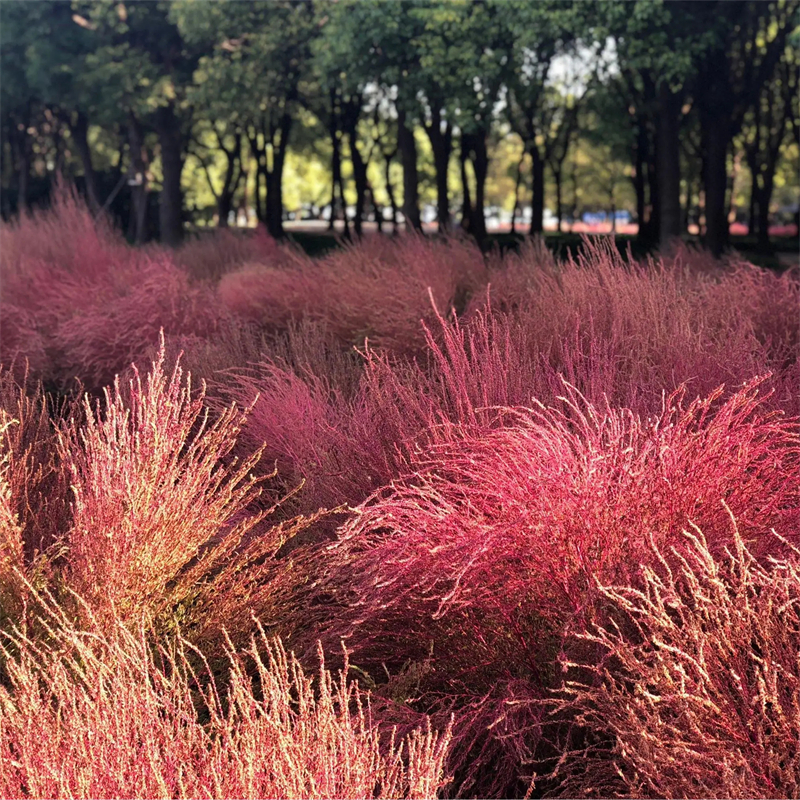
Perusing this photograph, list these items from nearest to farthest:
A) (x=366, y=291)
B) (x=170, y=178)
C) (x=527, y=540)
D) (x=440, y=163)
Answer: (x=527, y=540)
(x=366, y=291)
(x=440, y=163)
(x=170, y=178)

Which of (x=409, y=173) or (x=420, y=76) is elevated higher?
(x=420, y=76)

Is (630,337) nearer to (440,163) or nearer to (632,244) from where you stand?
(632,244)

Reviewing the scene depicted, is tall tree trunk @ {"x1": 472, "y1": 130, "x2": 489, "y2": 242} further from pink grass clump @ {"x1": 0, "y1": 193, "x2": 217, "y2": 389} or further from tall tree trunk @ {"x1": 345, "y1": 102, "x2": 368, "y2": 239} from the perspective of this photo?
pink grass clump @ {"x1": 0, "y1": 193, "x2": 217, "y2": 389}

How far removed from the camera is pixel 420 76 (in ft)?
60.2

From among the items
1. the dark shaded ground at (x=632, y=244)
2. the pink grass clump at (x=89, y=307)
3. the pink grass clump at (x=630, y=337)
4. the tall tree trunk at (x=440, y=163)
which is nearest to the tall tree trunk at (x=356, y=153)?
the dark shaded ground at (x=632, y=244)

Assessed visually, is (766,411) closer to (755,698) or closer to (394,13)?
(755,698)

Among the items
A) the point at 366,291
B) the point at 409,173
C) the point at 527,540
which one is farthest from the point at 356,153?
the point at 527,540

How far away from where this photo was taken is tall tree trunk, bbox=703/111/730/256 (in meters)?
19.0

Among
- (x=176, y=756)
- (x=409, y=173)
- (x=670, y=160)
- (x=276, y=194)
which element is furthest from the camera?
(x=276, y=194)

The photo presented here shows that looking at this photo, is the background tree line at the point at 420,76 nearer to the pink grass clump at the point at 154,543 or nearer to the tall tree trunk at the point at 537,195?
the tall tree trunk at the point at 537,195

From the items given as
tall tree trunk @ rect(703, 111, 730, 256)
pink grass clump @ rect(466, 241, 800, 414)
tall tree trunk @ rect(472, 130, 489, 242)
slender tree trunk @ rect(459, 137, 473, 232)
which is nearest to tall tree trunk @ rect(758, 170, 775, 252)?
tall tree trunk @ rect(703, 111, 730, 256)

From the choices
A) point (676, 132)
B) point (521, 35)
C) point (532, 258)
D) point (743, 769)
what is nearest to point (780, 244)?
point (676, 132)

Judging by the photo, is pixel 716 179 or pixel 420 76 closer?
pixel 420 76

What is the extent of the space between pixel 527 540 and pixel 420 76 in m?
16.2
